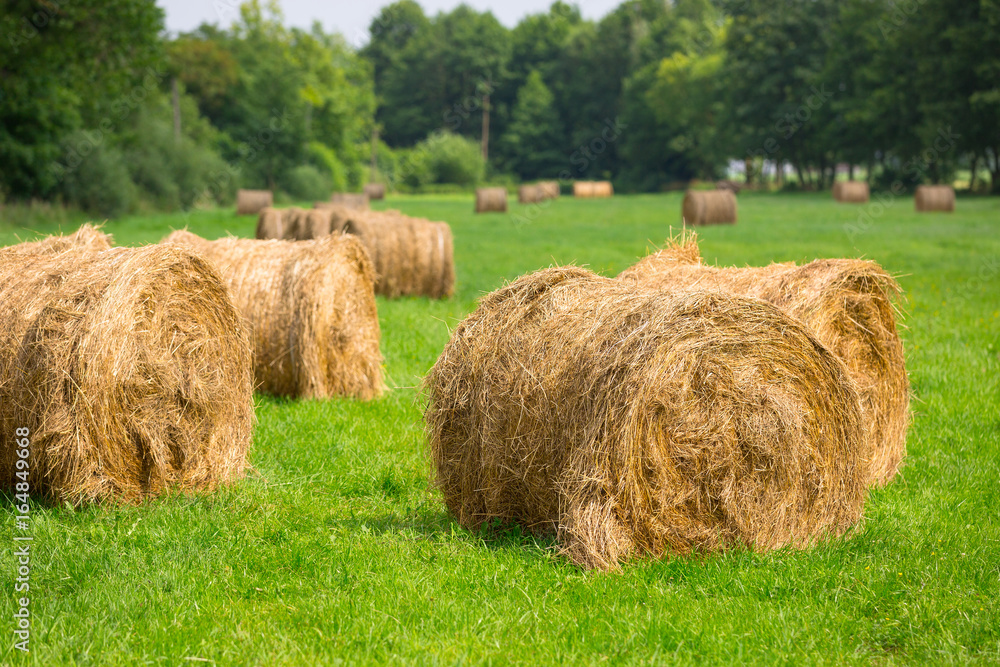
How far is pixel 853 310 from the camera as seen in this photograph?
6.89 metres

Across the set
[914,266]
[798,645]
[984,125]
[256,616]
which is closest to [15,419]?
[256,616]

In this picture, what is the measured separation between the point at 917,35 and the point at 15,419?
2150 inches

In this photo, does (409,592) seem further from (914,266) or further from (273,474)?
(914,266)

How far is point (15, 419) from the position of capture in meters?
5.79

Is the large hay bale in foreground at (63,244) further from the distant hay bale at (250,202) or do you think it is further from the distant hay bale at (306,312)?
the distant hay bale at (250,202)

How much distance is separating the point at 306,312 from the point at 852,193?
44168 millimetres

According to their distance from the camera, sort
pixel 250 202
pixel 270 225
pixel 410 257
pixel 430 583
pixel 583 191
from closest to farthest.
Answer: pixel 430 583 < pixel 410 257 < pixel 270 225 < pixel 250 202 < pixel 583 191

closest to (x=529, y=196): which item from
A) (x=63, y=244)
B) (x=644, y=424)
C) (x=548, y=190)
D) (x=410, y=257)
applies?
(x=548, y=190)

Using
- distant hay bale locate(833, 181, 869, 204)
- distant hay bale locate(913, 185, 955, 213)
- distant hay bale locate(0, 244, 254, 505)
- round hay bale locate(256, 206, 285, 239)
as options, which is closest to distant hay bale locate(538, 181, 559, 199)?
distant hay bale locate(833, 181, 869, 204)

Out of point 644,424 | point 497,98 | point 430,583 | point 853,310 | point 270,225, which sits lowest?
point 430,583

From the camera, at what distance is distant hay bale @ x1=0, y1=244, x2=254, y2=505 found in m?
5.72

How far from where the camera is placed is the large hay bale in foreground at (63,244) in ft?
21.9

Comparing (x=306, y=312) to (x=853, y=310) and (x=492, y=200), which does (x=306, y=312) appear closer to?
(x=853, y=310)

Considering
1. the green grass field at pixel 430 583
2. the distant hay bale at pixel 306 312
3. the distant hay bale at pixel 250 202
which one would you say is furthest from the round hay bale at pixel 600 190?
the green grass field at pixel 430 583
